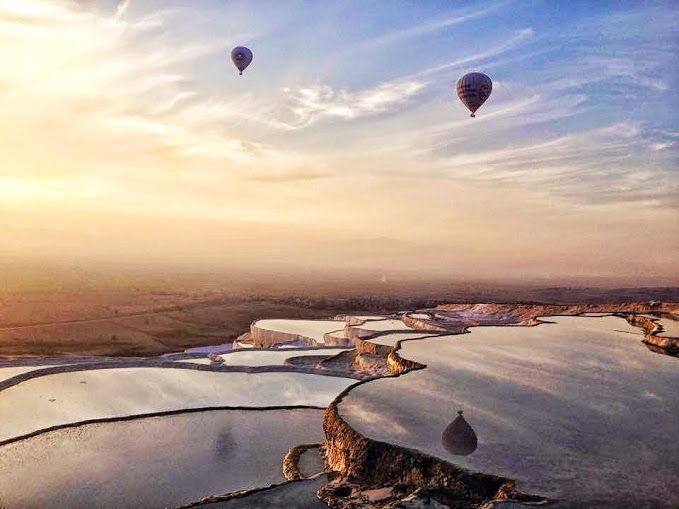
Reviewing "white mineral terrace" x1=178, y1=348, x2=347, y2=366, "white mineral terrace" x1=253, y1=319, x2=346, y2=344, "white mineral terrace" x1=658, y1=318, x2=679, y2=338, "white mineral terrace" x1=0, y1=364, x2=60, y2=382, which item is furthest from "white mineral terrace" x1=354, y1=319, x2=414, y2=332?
"white mineral terrace" x1=0, y1=364, x2=60, y2=382

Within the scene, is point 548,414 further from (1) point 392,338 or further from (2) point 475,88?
(2) point 475,88

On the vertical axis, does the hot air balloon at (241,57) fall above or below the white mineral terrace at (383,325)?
above

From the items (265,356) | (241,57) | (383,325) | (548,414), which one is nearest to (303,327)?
(383,325)

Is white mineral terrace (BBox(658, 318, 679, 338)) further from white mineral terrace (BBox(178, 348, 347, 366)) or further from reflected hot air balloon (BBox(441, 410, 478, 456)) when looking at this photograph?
reflected hot air balloon (BBox(441, 410, 478, 456))

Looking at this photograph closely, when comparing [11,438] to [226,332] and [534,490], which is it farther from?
[226,332]

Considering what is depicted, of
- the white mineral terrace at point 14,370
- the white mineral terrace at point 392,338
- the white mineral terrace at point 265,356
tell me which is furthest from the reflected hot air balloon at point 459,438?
the white mineral terrace at point 14,370

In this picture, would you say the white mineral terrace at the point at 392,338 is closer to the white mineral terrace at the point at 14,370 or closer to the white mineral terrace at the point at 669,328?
the white mineral terrace at the point at 669,328

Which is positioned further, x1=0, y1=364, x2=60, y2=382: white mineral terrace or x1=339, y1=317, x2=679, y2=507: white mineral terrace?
x1=0, y1=364, x2=60, y2=382: white mineral terrace
